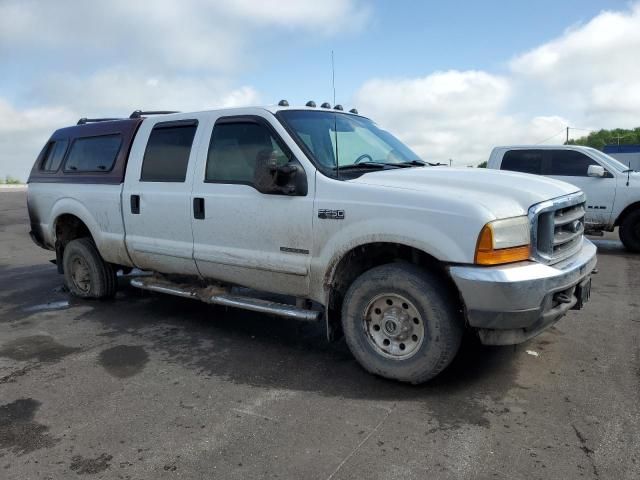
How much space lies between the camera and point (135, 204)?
5270 mm

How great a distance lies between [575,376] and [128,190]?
170 inches

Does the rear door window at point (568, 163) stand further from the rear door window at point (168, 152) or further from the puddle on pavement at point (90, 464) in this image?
the puddle on pavement at point (90, 464)

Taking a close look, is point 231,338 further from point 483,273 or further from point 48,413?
point 483,273

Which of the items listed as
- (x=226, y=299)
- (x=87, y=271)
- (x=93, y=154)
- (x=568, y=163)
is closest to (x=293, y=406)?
(x=226, y=299)

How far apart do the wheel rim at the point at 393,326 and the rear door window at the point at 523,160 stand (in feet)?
24.9

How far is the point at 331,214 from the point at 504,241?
4.02 ft

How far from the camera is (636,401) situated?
3.42m

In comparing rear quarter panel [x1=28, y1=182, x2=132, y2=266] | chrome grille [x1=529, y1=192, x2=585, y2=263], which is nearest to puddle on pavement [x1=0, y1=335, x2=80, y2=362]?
rear quarter panel [x1=28, y1=182, x2=132, y2=266]

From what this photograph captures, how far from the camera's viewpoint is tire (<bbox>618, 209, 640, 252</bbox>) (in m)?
9.66

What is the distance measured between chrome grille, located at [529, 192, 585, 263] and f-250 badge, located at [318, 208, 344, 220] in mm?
1273

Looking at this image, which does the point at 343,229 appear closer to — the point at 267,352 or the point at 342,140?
the point at 342,140

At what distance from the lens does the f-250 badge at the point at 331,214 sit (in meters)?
3.83

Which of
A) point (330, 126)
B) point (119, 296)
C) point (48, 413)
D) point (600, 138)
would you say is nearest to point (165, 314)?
point (119, 296)

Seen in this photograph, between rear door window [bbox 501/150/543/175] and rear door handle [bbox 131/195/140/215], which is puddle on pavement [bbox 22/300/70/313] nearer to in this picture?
rear door handle [bbox 131/195/140/215]
